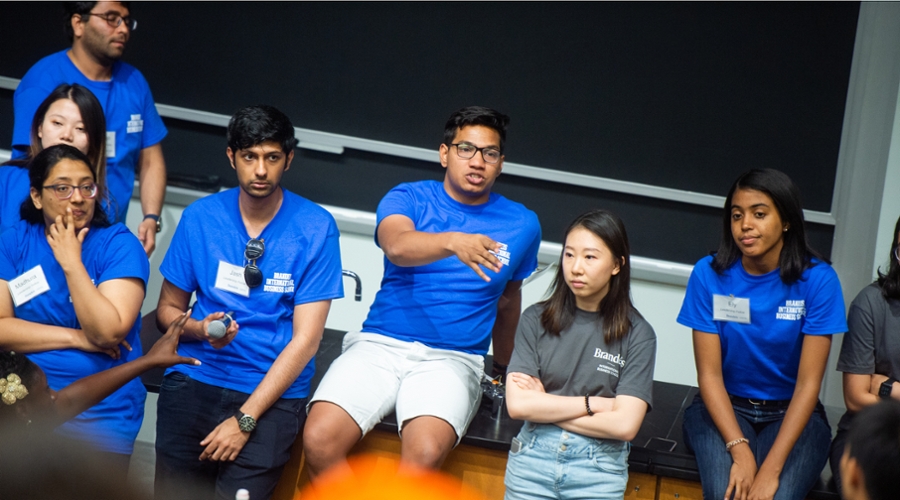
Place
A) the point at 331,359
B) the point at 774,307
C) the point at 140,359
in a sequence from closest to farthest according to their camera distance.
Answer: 1. the point at 140,359
2. the point at 774,307
3. the point at 331,359

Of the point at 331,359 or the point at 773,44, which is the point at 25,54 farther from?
the point at 773,44

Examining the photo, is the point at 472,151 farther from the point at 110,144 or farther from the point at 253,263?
the point at 110,144

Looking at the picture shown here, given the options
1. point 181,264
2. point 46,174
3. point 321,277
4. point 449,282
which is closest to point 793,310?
point 449,282

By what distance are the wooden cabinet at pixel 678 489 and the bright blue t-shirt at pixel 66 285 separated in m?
1.58

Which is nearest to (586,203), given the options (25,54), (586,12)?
(586,12)

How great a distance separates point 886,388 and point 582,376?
0.95 metres

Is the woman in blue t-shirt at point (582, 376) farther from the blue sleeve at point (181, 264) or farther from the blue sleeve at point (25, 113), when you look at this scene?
the blue sleeve at point (25, 113)

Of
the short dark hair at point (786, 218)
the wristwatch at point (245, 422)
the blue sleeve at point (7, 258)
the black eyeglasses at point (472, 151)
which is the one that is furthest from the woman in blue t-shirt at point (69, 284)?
the short dark hair at point (786, 218)

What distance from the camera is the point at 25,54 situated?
13.4 feet

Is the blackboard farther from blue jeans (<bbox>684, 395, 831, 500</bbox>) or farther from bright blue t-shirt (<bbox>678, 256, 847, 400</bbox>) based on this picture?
blue jeans (<bbox>684, 395, 831, 500</bbox>)

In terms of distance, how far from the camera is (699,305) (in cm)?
264

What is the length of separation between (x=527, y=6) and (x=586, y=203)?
0.97 metres

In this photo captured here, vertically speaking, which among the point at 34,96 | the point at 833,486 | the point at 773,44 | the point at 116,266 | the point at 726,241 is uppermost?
the point at 773,44

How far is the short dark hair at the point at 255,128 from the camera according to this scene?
2545 millimetres
